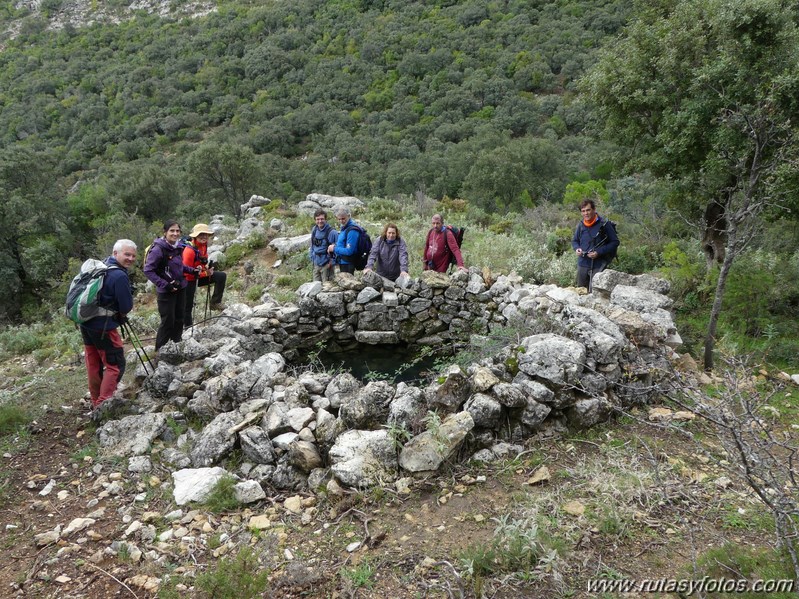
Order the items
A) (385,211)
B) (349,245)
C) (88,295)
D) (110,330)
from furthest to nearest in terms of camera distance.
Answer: (385,211) → (349,245) → (110,330) → (88,295)

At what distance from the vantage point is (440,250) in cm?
804

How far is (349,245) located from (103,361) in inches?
162

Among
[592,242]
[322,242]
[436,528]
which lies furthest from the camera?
[322,242]

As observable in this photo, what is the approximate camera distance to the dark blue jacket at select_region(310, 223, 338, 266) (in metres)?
8.27

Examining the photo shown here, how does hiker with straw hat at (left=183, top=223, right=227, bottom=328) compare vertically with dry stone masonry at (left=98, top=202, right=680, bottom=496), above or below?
above

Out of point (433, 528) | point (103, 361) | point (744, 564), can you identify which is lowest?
point (433, 528)

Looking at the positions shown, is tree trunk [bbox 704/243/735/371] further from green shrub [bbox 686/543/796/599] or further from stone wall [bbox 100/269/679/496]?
green shrub [bbox 686/543/796/599]

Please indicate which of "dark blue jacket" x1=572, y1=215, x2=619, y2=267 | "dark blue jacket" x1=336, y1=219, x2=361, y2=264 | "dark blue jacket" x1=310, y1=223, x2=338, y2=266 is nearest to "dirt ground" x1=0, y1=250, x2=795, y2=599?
"dark blue jacket" x1=572, y1=215, x2=619, y2=267

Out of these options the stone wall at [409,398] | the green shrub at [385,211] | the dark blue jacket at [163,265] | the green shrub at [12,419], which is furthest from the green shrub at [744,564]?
the green shrub at [385,211]

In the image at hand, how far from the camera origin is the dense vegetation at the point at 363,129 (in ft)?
28.1

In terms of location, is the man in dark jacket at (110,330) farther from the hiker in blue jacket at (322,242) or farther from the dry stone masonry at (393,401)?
the hiker in blue jacket at (322,242)

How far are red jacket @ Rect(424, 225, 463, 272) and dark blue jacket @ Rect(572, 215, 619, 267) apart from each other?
Result: 190 centimetres

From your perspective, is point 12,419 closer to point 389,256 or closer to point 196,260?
point 196,260

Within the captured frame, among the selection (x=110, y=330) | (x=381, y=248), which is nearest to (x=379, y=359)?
(x=381, y=248)
